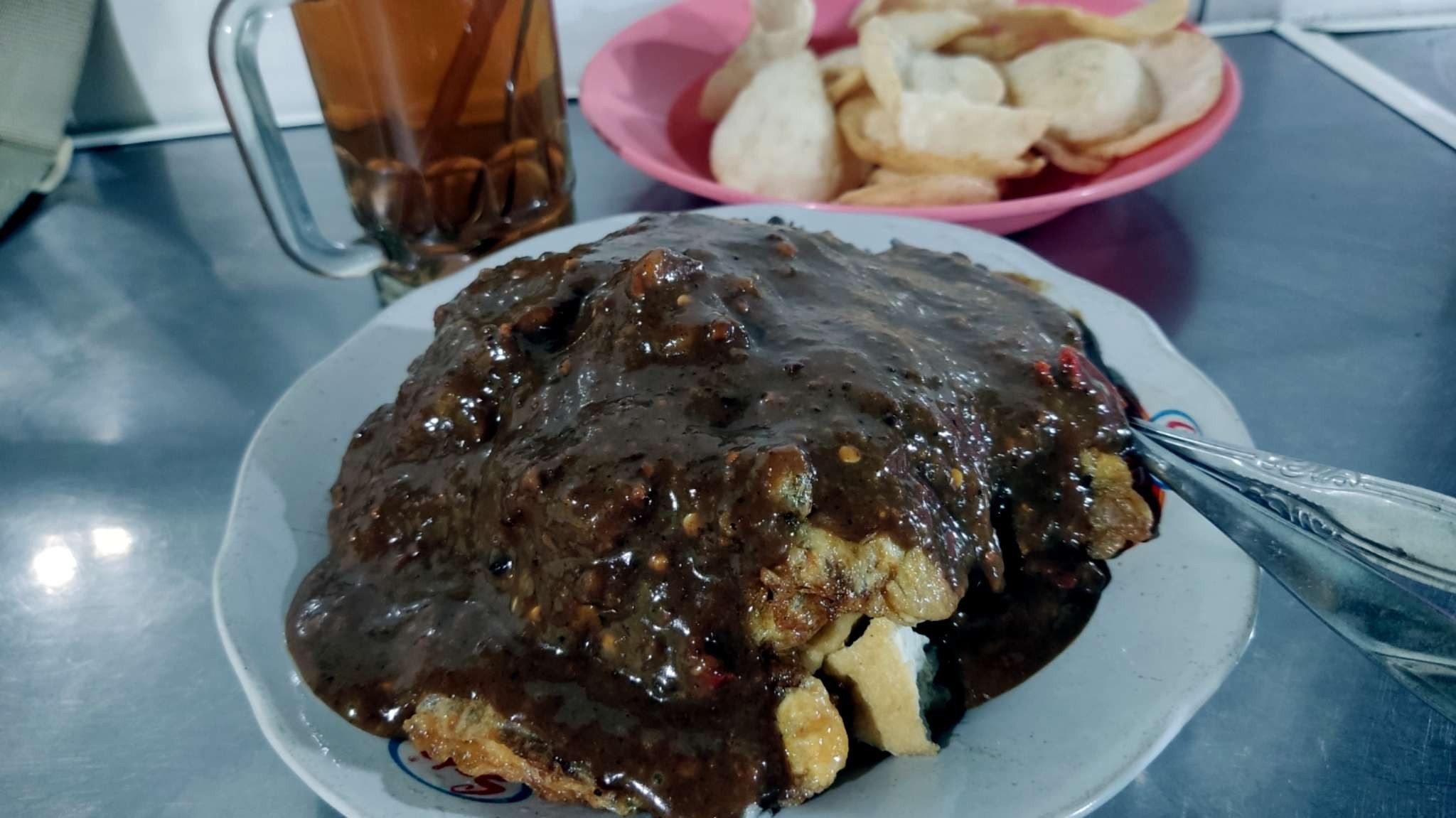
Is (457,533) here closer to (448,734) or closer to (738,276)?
(448,734)

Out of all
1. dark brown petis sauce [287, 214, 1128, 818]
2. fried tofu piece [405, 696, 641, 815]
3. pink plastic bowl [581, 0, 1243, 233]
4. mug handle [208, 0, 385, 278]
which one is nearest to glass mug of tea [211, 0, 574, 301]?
mug handle [208, 0, 385, 278]

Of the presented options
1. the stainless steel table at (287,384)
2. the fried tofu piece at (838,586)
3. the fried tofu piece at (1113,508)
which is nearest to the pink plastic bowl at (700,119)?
the stainless steel table at (287,384)

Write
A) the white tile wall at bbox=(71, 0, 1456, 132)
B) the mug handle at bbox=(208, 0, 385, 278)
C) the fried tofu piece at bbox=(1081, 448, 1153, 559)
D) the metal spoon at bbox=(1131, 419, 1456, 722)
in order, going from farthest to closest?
the white tile wall at bbox=(71, 0, 1456, 132)
the mug handle at bbox=(208, 0, 385, 278)
the fried tofu piece at bbox=(1081, 448, 1153, 559)
the metal spoon at bbox=(1131, 419, 1456, 722)

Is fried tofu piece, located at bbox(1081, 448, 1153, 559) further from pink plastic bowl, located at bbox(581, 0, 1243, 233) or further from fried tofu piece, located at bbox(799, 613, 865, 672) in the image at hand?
pink plastic bowl, located at bbox(581, 0, 1243, 233)

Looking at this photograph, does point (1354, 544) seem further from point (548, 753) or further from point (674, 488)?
point (548, 753)

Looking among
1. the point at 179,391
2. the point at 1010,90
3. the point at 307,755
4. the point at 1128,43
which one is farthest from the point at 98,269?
the point at 1128,43
